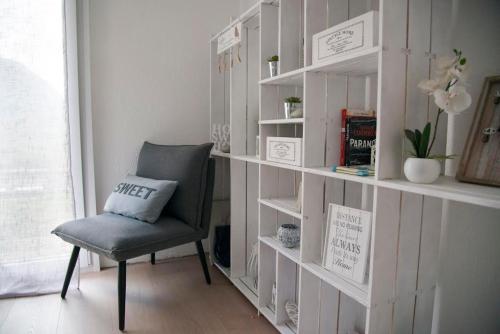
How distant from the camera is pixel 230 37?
6.73ft

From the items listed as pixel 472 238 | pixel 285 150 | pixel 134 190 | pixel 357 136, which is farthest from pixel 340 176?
pixel 134 190

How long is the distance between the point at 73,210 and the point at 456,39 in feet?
7.30

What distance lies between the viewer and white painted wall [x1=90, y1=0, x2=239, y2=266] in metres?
2.39

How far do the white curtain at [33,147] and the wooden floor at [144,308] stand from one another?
20 centimetres

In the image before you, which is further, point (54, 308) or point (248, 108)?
point (248, 108)

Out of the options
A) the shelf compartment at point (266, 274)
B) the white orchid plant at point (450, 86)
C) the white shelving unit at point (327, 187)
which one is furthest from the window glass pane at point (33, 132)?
the white orchid plant at point (450, 86)

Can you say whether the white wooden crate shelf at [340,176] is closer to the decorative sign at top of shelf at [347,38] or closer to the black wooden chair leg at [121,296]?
the decorative sign at top of shelf at [347,38]

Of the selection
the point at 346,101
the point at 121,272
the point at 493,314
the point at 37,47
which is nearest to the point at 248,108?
the point at 346,101

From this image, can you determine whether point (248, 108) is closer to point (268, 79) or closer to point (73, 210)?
point (268, 79)

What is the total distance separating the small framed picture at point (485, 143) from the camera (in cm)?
97

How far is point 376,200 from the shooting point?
108 centimetres

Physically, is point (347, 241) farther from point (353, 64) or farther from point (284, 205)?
point (353, 64)

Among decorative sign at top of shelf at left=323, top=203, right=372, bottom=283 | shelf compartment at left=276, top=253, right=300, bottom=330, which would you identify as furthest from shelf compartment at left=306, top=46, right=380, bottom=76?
shelf compartment at left=276, top=253, right=300, bottom=330

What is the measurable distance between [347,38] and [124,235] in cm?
136
